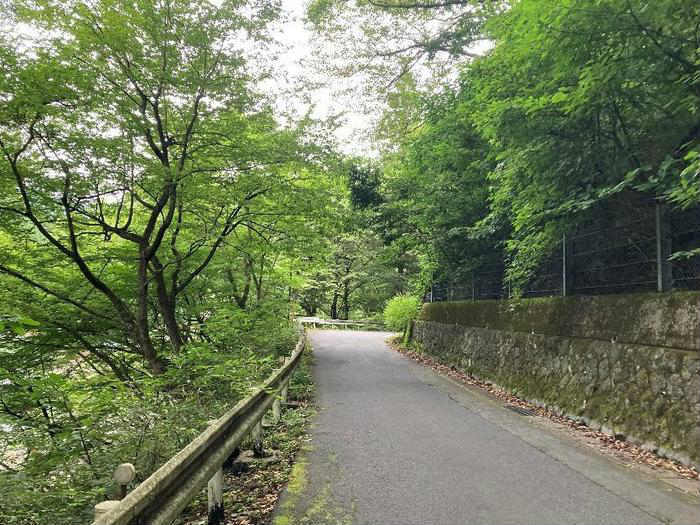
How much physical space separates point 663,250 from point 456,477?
466 centimetres

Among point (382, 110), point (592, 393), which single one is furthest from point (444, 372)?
point (382, 110)

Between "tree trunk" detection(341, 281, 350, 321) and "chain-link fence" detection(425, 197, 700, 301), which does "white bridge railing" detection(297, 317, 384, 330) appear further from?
"chain-link fence" detection(425, 197, 700, 301)

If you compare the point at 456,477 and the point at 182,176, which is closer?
the point at 456,477

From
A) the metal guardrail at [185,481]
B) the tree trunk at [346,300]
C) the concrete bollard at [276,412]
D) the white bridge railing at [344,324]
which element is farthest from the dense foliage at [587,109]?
the tree trunk at [346,300]

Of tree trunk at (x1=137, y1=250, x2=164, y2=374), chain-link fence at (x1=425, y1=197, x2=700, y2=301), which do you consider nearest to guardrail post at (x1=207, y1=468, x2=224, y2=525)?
tree trunk at (x1=137, y1=250, x2=164, y2=374)

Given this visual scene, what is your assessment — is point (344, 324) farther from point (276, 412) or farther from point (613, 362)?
point (613, 362)

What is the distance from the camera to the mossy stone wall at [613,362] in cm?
511

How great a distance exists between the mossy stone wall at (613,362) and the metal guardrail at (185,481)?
192 inches

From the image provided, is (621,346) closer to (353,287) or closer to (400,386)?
(400,386)

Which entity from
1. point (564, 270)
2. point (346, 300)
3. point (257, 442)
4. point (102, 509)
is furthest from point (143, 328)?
point (346, 300)

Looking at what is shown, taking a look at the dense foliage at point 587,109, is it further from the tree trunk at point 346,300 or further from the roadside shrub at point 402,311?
the tree trunk at point 346,300

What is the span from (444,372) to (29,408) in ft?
33.0

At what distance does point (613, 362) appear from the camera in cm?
642

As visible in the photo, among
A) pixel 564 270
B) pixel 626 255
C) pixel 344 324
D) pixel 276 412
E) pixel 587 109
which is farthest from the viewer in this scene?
pixel 344 324
